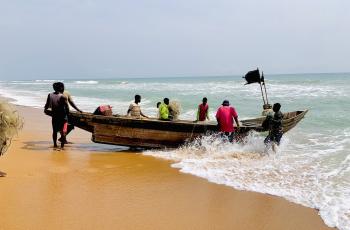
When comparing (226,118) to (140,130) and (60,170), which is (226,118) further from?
(60,170)

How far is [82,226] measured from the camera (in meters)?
4.47

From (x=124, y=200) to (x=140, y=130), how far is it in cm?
391

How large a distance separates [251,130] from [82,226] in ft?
19.3

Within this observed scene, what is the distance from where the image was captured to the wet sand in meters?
4.70

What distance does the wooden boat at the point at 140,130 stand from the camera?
914 cm

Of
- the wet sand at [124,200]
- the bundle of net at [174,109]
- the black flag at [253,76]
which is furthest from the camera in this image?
the black flag at [253,76]

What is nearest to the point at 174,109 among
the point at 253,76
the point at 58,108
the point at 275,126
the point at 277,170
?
the point at 253,76

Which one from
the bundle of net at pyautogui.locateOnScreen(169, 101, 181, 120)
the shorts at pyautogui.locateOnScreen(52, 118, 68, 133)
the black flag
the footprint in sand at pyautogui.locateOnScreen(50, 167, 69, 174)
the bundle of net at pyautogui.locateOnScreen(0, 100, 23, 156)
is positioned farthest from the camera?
the black flag

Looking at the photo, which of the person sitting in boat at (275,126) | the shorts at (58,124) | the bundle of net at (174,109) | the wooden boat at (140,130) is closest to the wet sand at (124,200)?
the shorts at (58,124)

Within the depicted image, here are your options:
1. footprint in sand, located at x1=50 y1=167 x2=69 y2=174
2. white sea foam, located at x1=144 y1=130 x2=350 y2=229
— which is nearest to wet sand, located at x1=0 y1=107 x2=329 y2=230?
footprint in sand, located at x1=50 y1=167 x2=69 y2=174

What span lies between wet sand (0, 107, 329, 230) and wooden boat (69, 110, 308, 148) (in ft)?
4.11

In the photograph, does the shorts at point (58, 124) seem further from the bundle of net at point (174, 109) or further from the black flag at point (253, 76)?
the black flag at point (253, 76)

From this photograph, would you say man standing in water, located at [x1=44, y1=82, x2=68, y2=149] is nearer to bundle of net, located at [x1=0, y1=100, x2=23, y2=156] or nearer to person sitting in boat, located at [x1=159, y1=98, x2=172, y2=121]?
person sitting in boat, located at [x1=159, y1=98, x2=172, y2=121]

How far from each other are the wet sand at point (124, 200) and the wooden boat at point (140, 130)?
4.11ft
